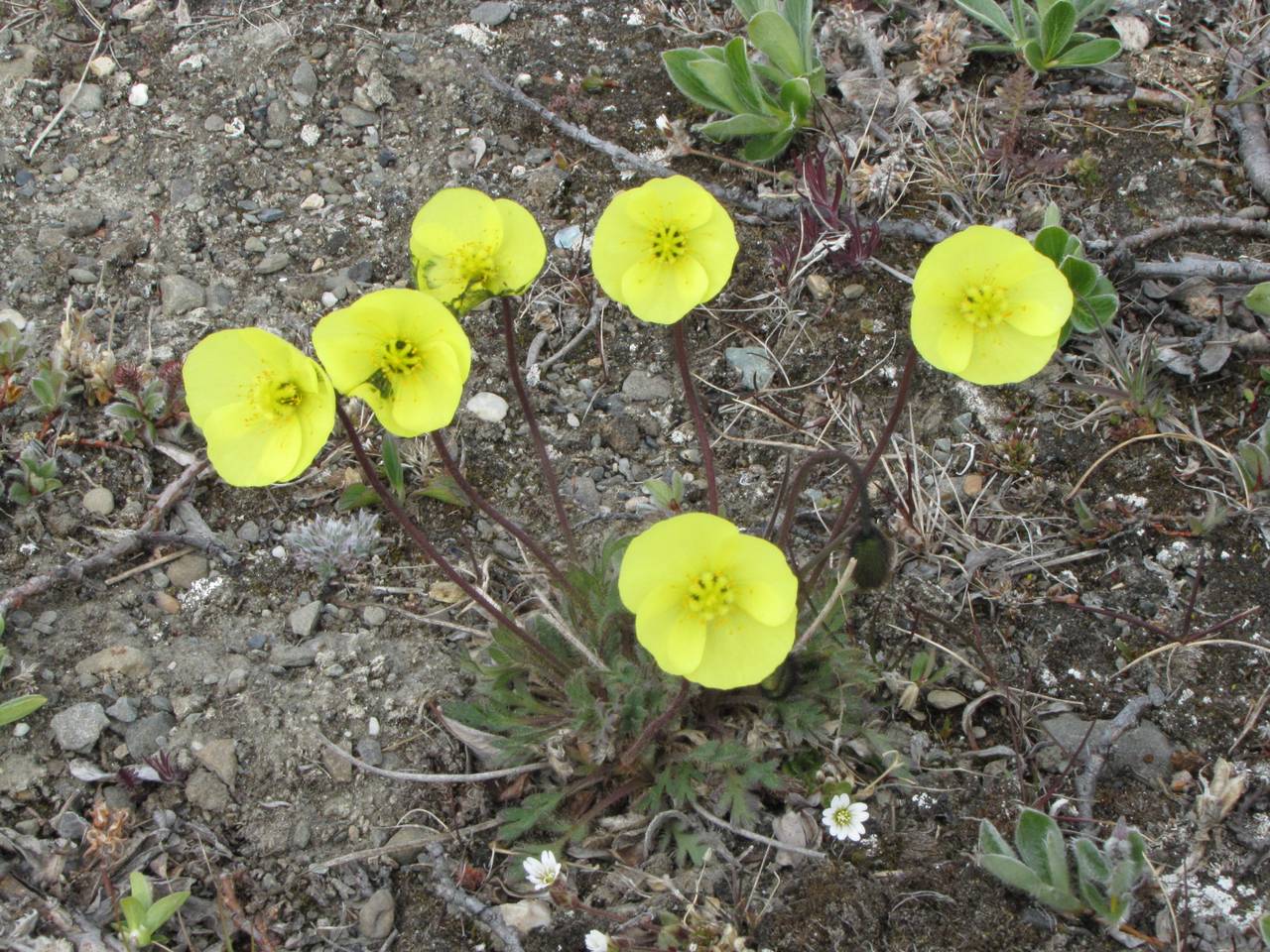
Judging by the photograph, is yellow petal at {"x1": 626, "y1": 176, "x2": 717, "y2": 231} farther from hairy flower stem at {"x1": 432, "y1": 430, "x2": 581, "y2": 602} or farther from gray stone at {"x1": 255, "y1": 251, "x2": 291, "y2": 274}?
gray stone at {"x1": 255, "y1": 251, "x2": 291, "y2": 274}

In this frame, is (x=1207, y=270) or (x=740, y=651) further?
(x=1207, y=270)

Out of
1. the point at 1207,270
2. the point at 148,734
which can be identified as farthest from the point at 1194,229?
the point at 148,734

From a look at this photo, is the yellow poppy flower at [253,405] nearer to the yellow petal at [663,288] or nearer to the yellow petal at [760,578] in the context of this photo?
the yellow petal at [663,288]

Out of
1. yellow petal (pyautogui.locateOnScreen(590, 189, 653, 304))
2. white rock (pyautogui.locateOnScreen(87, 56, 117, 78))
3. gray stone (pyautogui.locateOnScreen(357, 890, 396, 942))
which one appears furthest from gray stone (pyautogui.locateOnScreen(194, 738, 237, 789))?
white rock (pyautogui.locateOnScreen(87, 56, 117, 78))

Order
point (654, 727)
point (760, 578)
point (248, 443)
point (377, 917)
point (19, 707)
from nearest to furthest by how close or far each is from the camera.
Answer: point (760, 578) < point (248, 443) < point (654, 727) < point (377, 917) < point (19, 707)

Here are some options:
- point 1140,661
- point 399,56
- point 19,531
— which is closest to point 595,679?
point 1140,661

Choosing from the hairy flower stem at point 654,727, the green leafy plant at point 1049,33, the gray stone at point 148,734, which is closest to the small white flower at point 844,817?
the hairy flower stem at point 654,727

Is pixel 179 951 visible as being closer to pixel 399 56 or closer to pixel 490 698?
pixel 490 698

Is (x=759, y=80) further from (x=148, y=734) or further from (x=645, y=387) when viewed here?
(x=148, y=734)
